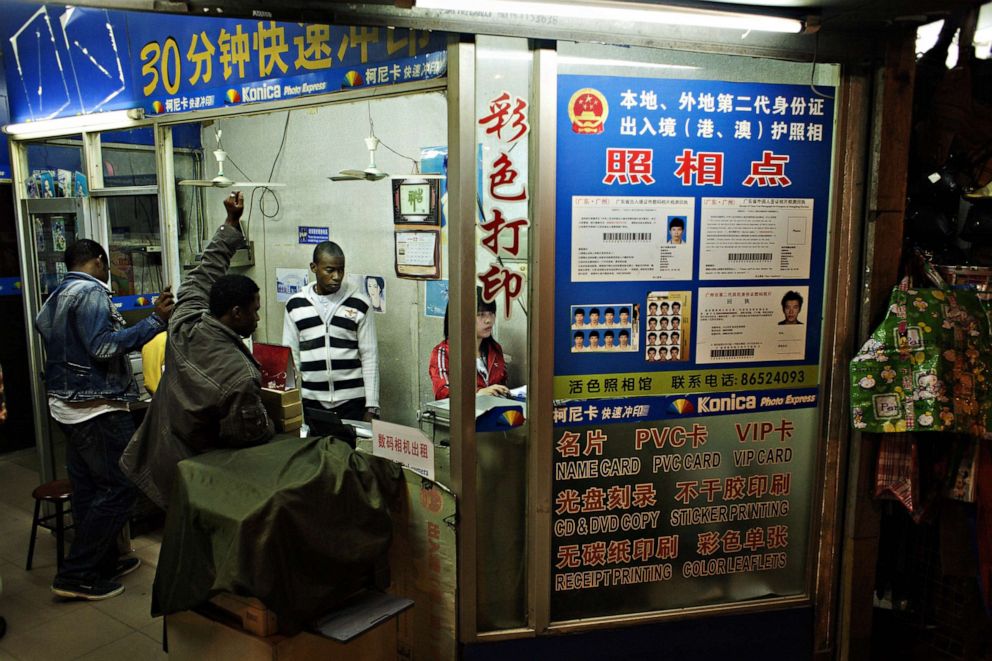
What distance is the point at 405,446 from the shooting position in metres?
3.30

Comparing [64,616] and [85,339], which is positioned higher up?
[85,339]

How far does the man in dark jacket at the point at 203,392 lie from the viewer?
3.05 meters

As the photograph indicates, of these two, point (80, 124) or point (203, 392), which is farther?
point (80, 124)

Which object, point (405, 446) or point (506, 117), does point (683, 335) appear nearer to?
point (506, 117)

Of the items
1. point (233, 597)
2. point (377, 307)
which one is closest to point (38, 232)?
point (377, 307)

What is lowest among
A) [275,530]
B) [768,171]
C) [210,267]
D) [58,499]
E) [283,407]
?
[58,499]

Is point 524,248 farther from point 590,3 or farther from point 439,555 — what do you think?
point 439,555

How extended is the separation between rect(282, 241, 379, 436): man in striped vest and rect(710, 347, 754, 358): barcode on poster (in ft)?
6.93

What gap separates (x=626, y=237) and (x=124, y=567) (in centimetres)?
387

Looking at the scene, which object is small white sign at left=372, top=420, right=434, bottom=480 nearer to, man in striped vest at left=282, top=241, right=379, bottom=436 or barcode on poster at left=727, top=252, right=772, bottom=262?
man in striped vest at left=282, top=241, right=379, bottom=436

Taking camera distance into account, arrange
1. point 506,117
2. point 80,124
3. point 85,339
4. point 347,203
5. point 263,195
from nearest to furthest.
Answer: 1. point 506,117
2. point 85,339
3. point 80,124
4. point 347,203
5. point 263,195

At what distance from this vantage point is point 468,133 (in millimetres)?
2910

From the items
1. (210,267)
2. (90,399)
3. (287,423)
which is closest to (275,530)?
(287,423)

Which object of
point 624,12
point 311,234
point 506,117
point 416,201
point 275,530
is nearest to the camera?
point 275,530
